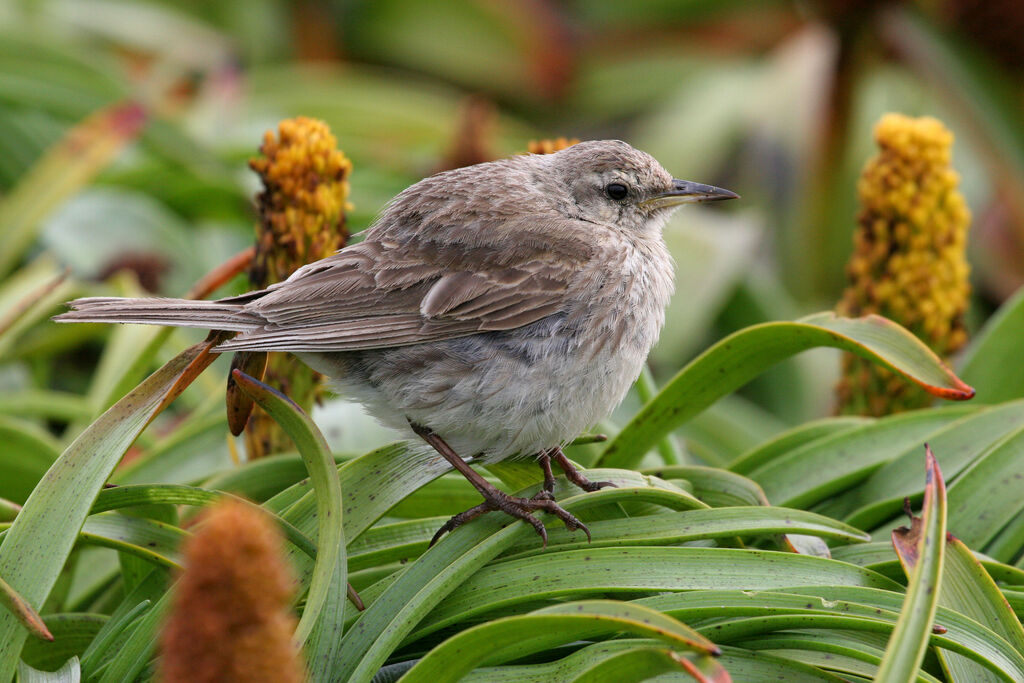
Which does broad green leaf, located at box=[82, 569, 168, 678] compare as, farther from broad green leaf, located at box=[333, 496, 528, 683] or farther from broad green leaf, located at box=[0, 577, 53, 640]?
broad green leaf, located at box=[333, 496, 528, 683]

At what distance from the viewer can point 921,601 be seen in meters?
1.90

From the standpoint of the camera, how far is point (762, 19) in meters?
8.91

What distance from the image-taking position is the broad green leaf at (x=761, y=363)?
2.58m

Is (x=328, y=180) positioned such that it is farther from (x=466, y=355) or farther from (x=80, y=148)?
(x=80, y=148)

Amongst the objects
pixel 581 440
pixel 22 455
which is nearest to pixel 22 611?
pixel 22 455

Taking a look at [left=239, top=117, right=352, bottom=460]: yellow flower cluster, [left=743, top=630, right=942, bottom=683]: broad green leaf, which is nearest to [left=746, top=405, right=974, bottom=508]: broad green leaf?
[left=743, top=630, right=942, bottom=683]: broad green leaf

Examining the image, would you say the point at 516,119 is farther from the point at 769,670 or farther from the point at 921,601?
the point at 921,601

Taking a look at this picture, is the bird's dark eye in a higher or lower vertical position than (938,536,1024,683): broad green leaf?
higher

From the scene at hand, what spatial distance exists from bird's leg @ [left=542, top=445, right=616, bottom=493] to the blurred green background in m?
0.95

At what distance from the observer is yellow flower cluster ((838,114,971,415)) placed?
347cm

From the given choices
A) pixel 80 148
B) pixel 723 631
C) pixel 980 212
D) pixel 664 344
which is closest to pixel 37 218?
pixel 80 148

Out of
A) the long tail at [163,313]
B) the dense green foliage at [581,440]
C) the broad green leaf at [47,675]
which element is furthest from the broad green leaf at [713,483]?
the broad green leaf at [47,675]

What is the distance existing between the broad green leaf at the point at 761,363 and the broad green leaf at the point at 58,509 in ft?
4.05

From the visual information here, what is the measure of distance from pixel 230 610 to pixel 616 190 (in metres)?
2.05
